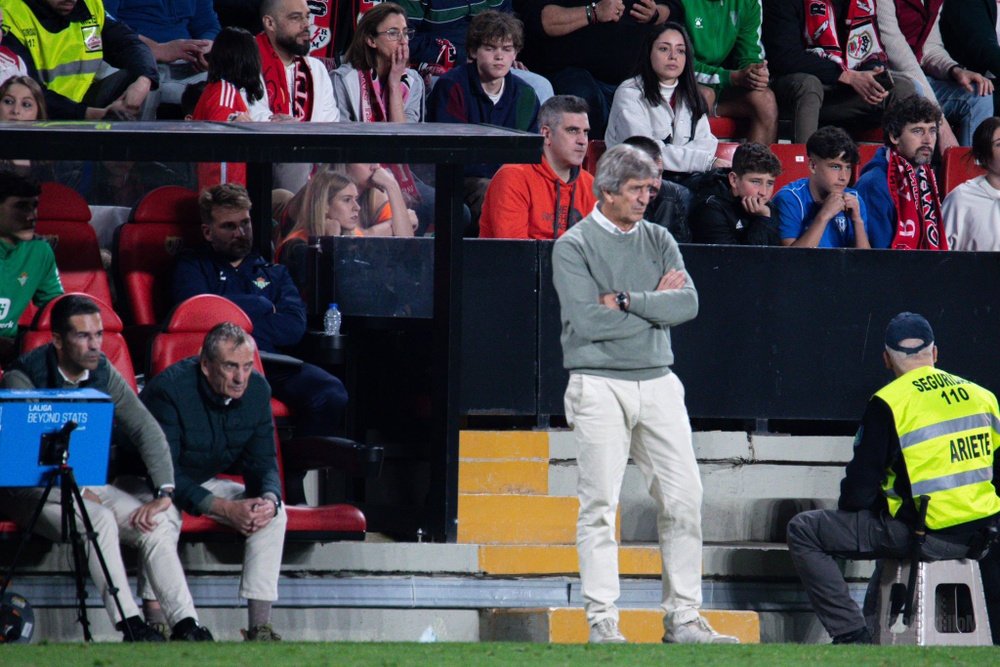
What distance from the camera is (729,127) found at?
35.6 ft

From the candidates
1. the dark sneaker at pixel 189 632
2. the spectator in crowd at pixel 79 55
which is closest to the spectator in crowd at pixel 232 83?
the spectator in crowd at pixel 79 55

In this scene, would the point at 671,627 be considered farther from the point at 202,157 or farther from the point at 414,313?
the point at 202,157

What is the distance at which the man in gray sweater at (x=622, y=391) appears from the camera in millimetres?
5949

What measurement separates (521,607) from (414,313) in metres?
1.54

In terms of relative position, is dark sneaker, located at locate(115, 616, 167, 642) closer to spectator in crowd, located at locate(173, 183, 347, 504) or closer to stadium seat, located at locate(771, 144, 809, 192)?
spectator in crowd, located at locate(173, 183, 347, 504)

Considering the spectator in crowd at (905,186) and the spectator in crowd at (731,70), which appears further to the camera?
the spectator in crowd at (731,70)

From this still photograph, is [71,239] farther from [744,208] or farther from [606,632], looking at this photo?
[606,632]

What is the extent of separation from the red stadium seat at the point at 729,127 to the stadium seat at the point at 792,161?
51 cm

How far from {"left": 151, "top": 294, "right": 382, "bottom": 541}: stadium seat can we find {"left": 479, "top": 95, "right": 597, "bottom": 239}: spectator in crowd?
1.37 m

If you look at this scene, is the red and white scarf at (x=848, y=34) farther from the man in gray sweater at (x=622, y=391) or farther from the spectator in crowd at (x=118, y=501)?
the spectator in crowd at (x=118, y=501)

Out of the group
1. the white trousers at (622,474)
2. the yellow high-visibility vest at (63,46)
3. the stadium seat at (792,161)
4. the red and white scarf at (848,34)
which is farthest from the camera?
the red and white scarf at (848,34)

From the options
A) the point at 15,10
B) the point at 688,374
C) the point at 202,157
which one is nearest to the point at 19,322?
the point at 202,157

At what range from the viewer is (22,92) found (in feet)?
26.6

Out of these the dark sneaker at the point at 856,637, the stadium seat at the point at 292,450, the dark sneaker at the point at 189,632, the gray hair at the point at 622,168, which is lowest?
the dark sneaker at the point at 856,637
